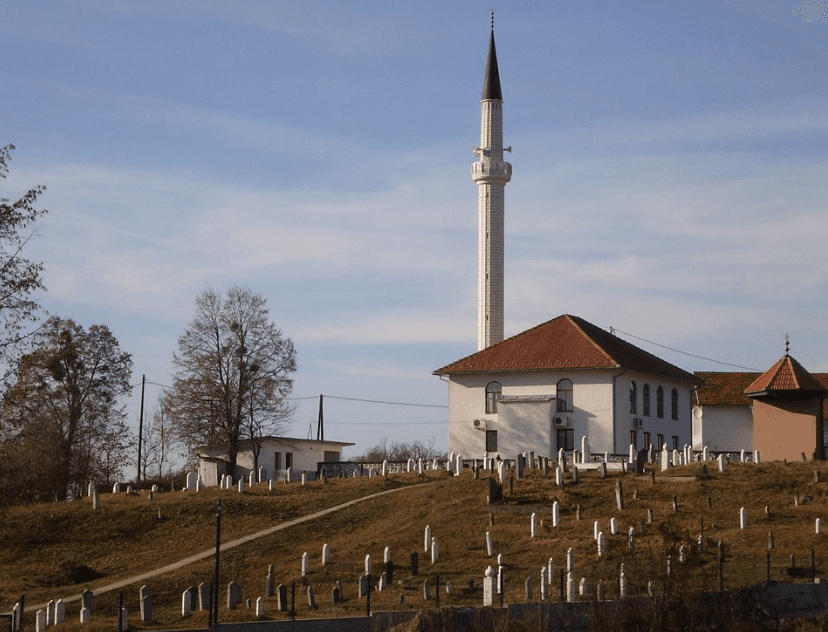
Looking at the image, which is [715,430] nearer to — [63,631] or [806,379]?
[806,379]

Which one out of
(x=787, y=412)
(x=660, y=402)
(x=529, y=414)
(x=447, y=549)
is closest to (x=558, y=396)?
(x=529, y=414)

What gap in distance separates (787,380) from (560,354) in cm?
1397

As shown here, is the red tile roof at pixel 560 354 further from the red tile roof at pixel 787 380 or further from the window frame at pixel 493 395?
the red tile roof at pixel 787 380

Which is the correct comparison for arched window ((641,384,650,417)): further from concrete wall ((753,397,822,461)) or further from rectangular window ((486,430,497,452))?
concrete wall ((753,397,822,461))

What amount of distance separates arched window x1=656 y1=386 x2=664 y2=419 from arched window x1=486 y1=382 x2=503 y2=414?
26.9 feet

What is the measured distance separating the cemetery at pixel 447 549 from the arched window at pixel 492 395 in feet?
22.5

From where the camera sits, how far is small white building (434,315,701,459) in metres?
59.4

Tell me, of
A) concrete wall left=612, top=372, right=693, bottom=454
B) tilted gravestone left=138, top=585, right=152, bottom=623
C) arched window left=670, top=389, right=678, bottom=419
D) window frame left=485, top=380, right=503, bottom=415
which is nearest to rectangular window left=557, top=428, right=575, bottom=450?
concrete wall left=612, top=372, right=693, bottom=454

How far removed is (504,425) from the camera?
2382 inches

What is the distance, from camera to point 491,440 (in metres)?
61.7

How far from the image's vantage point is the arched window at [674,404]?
6594 centimetres

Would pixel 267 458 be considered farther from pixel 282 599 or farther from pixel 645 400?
pixel 282 599

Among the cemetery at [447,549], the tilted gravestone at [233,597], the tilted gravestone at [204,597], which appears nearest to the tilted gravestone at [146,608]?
the cemetery at [447,549]

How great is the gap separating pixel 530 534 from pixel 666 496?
19.3 ft
